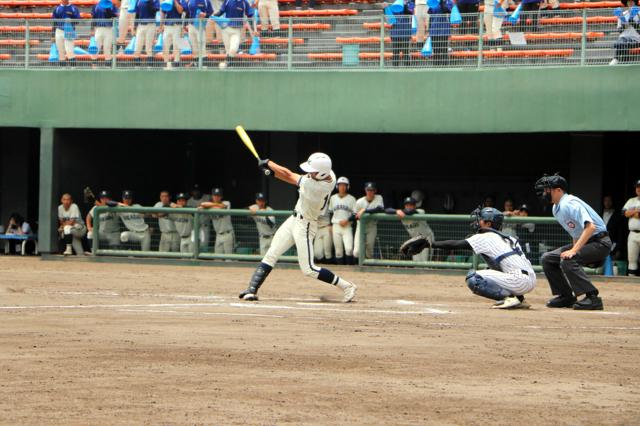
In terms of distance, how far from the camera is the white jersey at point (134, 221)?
63.1 ft

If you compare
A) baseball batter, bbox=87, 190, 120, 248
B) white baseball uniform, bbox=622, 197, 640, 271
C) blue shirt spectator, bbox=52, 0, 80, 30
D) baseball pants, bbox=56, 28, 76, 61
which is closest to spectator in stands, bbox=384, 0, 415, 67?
white baseball uniform, bbox=622, 197, 640, 271

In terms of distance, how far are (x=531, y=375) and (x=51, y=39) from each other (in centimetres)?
1441

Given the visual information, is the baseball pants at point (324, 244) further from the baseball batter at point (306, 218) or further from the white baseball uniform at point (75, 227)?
the baseball batter at point (306, 218)

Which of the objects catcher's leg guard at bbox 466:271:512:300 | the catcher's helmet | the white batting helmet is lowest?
catcher's leg guard at bbox 466:271:512:300

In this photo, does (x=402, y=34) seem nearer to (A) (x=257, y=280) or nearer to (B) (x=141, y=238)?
(B) (x=141, y=238)

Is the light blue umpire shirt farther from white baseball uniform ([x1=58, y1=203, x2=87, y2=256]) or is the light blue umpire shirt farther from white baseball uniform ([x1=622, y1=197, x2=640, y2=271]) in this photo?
white baseball uniform ([x1=58, y1=203, x2=87, y2=256])

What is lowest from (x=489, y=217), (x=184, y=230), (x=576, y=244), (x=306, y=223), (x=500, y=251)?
(x=184, y=230)

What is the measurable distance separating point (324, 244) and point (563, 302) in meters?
6.80

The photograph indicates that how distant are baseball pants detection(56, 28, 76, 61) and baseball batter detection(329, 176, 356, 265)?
5.50m

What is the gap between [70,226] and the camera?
20750 mm

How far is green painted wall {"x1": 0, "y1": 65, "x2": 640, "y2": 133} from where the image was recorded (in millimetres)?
18516

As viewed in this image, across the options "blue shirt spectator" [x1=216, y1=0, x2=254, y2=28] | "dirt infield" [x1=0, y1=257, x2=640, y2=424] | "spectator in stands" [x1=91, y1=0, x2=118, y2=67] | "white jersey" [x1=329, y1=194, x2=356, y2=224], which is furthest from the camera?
"spectator in stands" [x1=91, y1=0, x2=118, y2=67]

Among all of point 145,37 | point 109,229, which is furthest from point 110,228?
point 145,37

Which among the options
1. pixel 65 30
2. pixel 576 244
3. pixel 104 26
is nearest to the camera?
pixel 576 244
